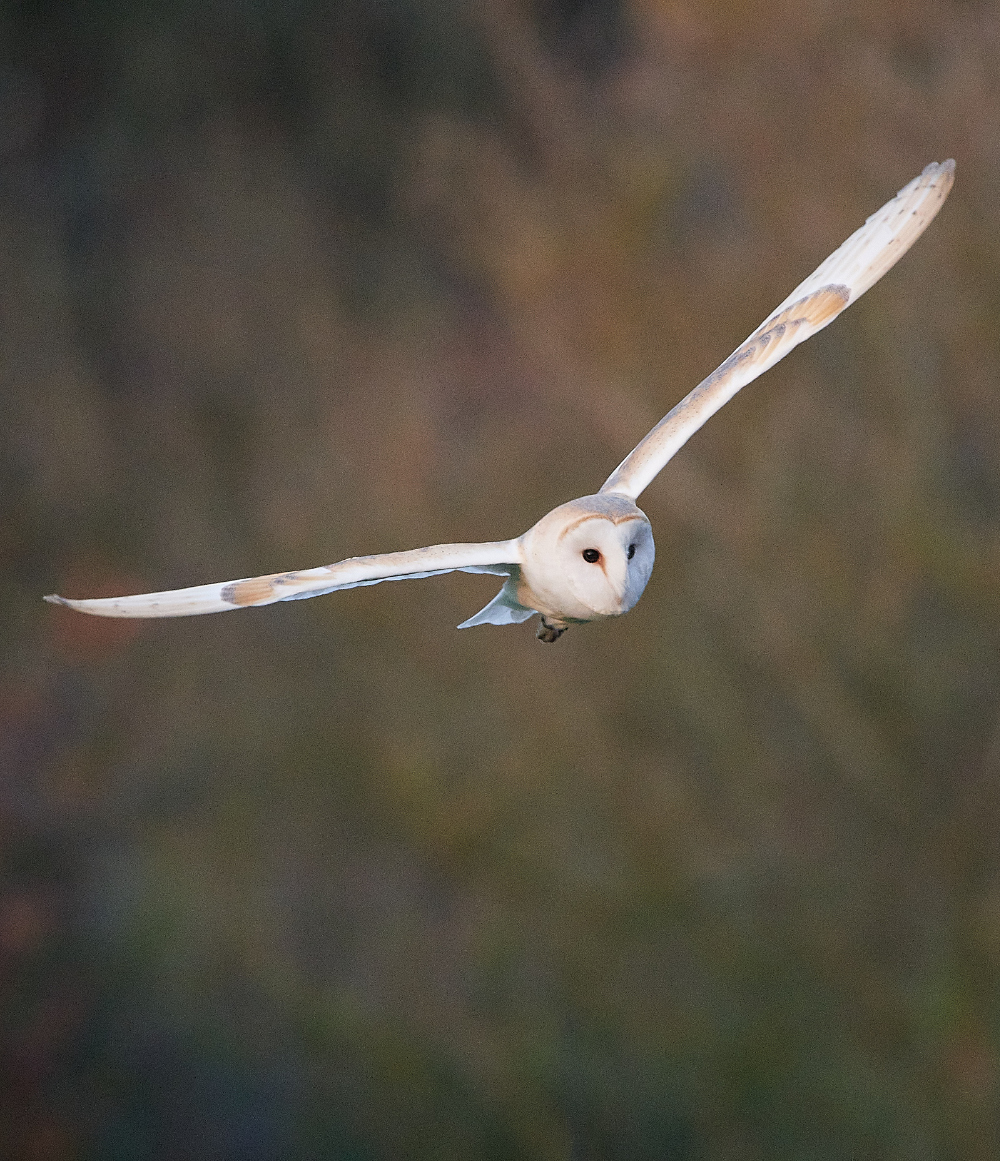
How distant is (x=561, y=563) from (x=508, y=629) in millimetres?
5026

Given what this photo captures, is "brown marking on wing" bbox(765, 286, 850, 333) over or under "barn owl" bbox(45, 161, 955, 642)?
over

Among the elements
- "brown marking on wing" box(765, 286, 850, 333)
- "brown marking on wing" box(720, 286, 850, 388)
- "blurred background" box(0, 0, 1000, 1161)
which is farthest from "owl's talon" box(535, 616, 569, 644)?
"blurred background" box(0, 0, 1000, 1161)

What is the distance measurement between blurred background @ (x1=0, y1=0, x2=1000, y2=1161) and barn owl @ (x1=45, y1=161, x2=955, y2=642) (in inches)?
172

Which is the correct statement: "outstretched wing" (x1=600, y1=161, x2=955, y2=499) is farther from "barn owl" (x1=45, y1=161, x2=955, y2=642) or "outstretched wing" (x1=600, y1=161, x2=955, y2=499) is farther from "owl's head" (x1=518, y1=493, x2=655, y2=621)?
"owl's head" (x1=518, y1=493, x2=655, y2=621)

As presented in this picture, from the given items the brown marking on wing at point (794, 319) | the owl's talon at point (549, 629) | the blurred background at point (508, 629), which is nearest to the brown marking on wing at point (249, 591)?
the owl's talon at point (549, 629)

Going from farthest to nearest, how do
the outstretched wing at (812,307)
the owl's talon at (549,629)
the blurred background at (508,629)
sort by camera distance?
1. the blurred background at (508,629)
2. the owl's talon at (549,629)
3. the outstretched wing at (812,307)

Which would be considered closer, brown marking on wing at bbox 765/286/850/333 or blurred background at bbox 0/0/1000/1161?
brown marking on wing at bbox 765/286/850/333

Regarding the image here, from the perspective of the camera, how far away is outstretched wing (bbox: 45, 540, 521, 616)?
6.68 feet

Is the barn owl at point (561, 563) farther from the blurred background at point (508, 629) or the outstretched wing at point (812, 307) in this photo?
the blurred background at point (508, 629)

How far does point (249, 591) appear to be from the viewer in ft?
7.01

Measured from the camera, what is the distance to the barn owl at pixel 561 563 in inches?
81.5

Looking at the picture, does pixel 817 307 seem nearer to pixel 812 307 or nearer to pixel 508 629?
pixel 812 307

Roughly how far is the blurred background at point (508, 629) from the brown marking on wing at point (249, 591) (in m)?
4.63

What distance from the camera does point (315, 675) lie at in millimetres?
7148
